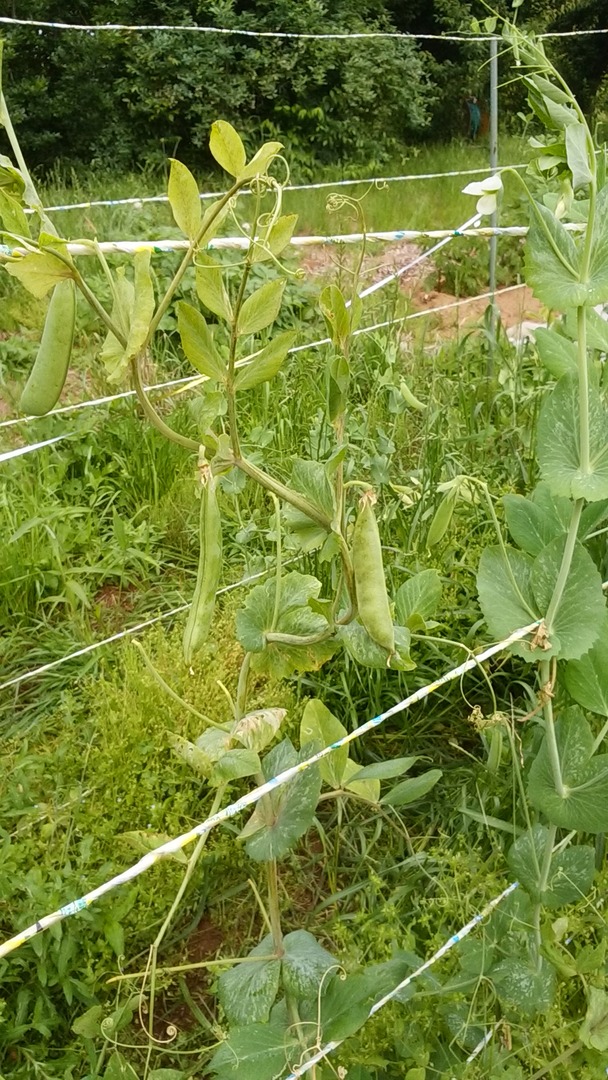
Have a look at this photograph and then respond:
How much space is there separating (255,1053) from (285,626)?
434 millimetres

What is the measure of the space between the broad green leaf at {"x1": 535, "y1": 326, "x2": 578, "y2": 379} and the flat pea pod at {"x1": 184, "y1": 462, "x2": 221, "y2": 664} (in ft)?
1.35

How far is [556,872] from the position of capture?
1.03 m

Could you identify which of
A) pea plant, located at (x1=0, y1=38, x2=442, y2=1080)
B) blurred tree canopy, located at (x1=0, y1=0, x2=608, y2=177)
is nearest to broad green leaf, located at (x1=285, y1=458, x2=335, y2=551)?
pea plant, located at (x1=0, y1=38, x2=442, y2=1080)

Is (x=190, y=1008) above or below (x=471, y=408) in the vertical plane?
below

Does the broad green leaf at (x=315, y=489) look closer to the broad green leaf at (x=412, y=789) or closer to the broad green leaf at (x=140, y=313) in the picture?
the broad green leaf at (x=140, y=313)

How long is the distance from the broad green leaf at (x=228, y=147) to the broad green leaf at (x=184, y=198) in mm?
28

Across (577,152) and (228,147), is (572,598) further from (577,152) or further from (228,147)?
(228,147)

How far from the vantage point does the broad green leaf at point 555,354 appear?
36.2 inches

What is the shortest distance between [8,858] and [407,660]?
2.52 ft

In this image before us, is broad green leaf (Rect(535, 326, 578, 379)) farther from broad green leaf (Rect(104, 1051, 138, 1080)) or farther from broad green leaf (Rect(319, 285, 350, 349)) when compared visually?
broad green leaf (Rect(104, 1051, 138, 1080))

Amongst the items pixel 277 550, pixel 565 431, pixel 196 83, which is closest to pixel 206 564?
pixel 277 550

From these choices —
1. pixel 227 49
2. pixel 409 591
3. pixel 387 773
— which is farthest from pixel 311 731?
pixel 227 49

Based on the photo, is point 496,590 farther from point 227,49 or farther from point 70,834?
point 227,49

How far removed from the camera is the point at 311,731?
1092mm
